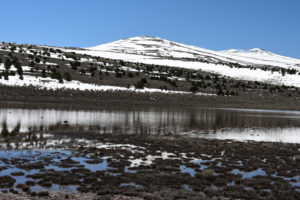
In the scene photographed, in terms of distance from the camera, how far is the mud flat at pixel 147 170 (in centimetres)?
1294

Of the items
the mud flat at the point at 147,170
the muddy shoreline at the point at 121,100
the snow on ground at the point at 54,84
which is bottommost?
the mud flat at the point at 147,170

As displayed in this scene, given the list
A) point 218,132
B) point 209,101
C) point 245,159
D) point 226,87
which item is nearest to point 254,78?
point 226,87

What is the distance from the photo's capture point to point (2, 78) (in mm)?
58000

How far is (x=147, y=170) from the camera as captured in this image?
1628 centimetres

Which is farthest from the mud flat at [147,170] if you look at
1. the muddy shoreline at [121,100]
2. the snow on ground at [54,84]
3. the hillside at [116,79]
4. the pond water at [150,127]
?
the hillside at [116,79]

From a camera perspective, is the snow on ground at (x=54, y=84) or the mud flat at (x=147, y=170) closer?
the mud flat at (x=147, y=170)

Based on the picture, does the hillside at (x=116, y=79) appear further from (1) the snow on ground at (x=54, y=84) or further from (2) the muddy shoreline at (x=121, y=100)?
(2) the muddy shoreline at (x=121, y=100)

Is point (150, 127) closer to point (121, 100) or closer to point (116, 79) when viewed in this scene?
point (121, 100)

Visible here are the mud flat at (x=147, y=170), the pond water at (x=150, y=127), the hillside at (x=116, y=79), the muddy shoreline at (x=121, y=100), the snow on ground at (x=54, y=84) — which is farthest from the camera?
the hillside at (x=116, y=79)

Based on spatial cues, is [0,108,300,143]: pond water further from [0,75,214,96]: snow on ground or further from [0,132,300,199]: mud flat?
[0,75,214,96]: snow on ground

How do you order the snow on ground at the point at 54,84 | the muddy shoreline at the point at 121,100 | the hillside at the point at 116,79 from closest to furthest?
the muddy shoreline at the point at 121,100 < the snow on ground at the point at 54,84 < the hillside at the point at 116,79

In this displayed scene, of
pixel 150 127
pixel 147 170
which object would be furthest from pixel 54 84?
pixel 147 170

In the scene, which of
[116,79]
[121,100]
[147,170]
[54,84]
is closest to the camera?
[147,170]

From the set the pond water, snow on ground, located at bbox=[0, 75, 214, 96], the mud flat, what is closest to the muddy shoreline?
snow on ground, located at bbox=[0, 75, 214, 96]
